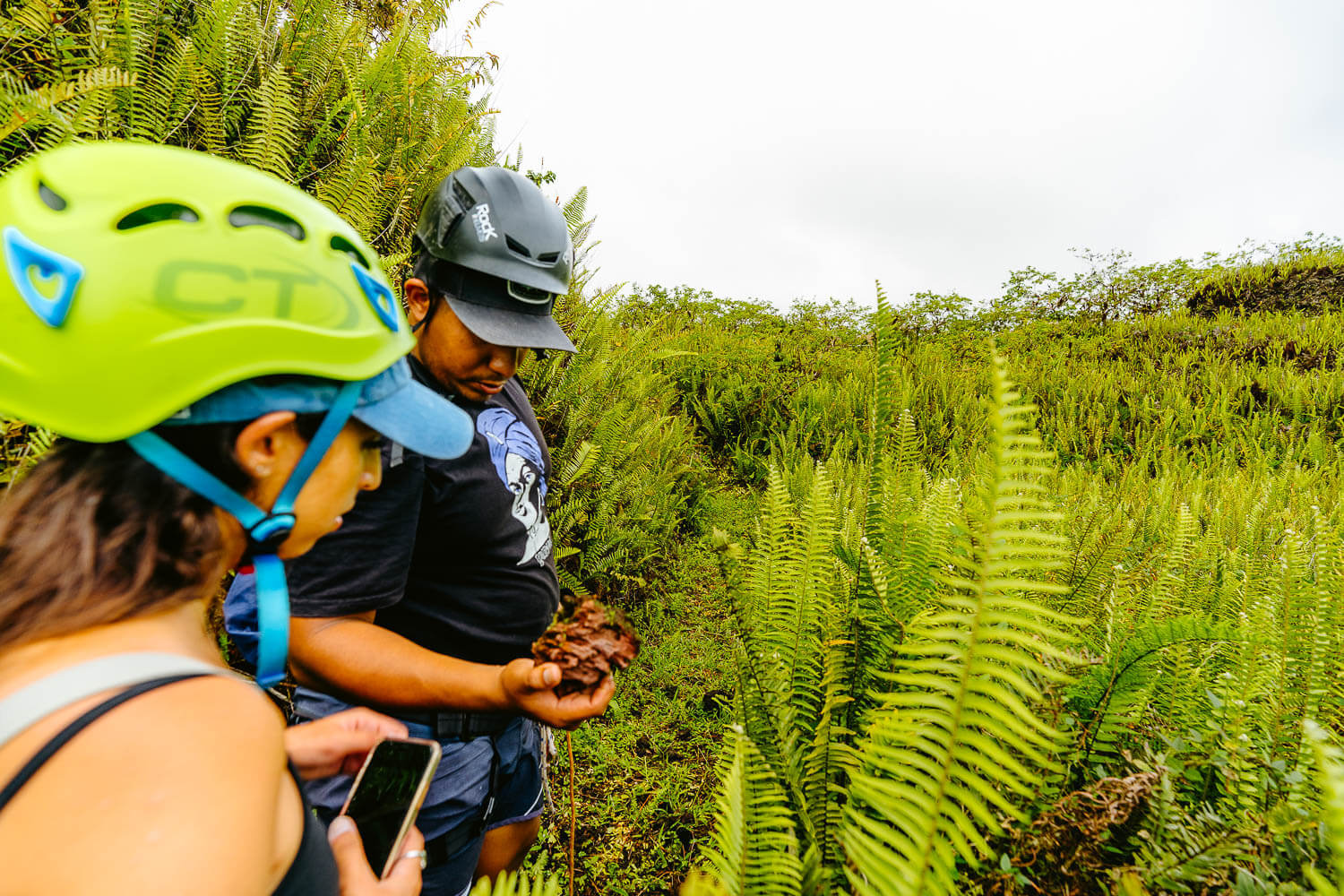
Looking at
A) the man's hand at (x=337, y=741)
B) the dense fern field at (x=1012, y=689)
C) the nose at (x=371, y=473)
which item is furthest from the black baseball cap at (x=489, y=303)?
the man's hand at (x=337, y=741)

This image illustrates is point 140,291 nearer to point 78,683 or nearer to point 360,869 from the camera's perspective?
point 78,683

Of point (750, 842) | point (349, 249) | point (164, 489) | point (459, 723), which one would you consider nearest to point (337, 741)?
point (459, 723)

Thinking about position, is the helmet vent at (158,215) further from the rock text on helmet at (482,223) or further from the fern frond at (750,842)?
the fern frond at (750,842)

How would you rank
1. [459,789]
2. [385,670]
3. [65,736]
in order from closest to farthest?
[65,736] < [385,670] < [459,789]

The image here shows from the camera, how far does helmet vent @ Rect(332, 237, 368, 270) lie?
0.89 meters

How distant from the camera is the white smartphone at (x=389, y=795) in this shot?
925 millimetres

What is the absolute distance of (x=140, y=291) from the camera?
0.67m

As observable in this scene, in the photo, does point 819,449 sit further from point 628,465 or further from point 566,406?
point 566,406

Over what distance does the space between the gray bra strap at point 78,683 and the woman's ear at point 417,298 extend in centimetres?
102

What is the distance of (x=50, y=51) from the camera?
206cm

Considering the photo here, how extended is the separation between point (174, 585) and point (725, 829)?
864 mm

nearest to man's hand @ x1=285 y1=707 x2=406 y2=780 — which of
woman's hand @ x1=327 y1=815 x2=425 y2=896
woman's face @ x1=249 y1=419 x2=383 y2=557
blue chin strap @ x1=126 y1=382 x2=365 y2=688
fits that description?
woman's hand @ x1=327 y1=815 x2=425 y2=896

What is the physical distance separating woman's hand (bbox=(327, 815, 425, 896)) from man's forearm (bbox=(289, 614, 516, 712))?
0.85ft

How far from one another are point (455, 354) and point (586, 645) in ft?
2.62
